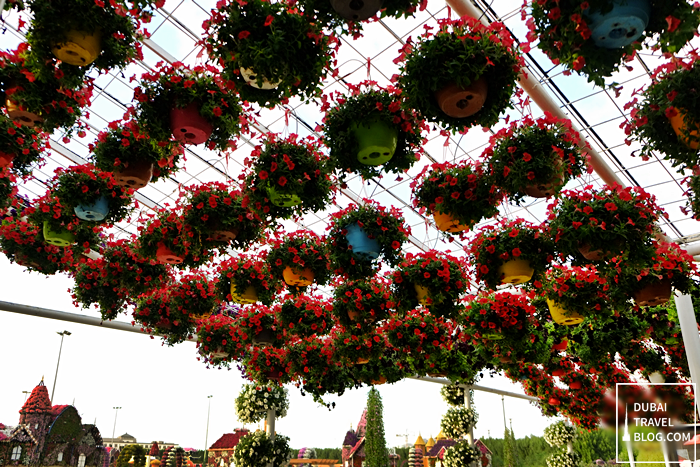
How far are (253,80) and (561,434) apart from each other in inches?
575

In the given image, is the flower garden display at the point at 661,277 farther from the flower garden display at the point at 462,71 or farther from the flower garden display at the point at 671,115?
the flower garden display at the point at 462,71

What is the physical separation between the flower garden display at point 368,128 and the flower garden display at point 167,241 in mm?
1970

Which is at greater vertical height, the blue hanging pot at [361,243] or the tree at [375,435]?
the blue hanging pot at [361,243]

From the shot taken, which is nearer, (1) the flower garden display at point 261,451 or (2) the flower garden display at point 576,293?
(2) the flower garden display at point 576,293

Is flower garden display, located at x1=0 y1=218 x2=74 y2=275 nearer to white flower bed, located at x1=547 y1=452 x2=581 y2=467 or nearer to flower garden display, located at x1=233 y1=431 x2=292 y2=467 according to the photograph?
flower garden display, located at x1=233 y1=431 x2=292 y2=467

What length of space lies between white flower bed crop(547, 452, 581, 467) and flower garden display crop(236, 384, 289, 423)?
Answer: 28.0 ft

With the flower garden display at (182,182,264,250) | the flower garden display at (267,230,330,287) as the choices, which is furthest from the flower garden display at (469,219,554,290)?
the flower garden display at (182,182,264,250)

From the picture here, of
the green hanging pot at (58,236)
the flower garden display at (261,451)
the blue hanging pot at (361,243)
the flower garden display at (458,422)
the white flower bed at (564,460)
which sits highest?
the green hanging pot at (58,236)

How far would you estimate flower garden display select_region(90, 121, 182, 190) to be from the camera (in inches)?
132

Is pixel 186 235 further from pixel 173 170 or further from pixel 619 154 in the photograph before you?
pixel 619 154

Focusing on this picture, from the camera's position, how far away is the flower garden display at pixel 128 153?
11.0 feet

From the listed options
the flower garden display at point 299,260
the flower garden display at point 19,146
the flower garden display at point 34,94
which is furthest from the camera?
the flower garden display at point 299,260

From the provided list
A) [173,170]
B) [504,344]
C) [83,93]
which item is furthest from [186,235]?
[504,344]

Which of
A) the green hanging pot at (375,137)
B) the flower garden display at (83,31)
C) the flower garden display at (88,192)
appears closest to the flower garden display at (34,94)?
the flower garden display at (83,31)
